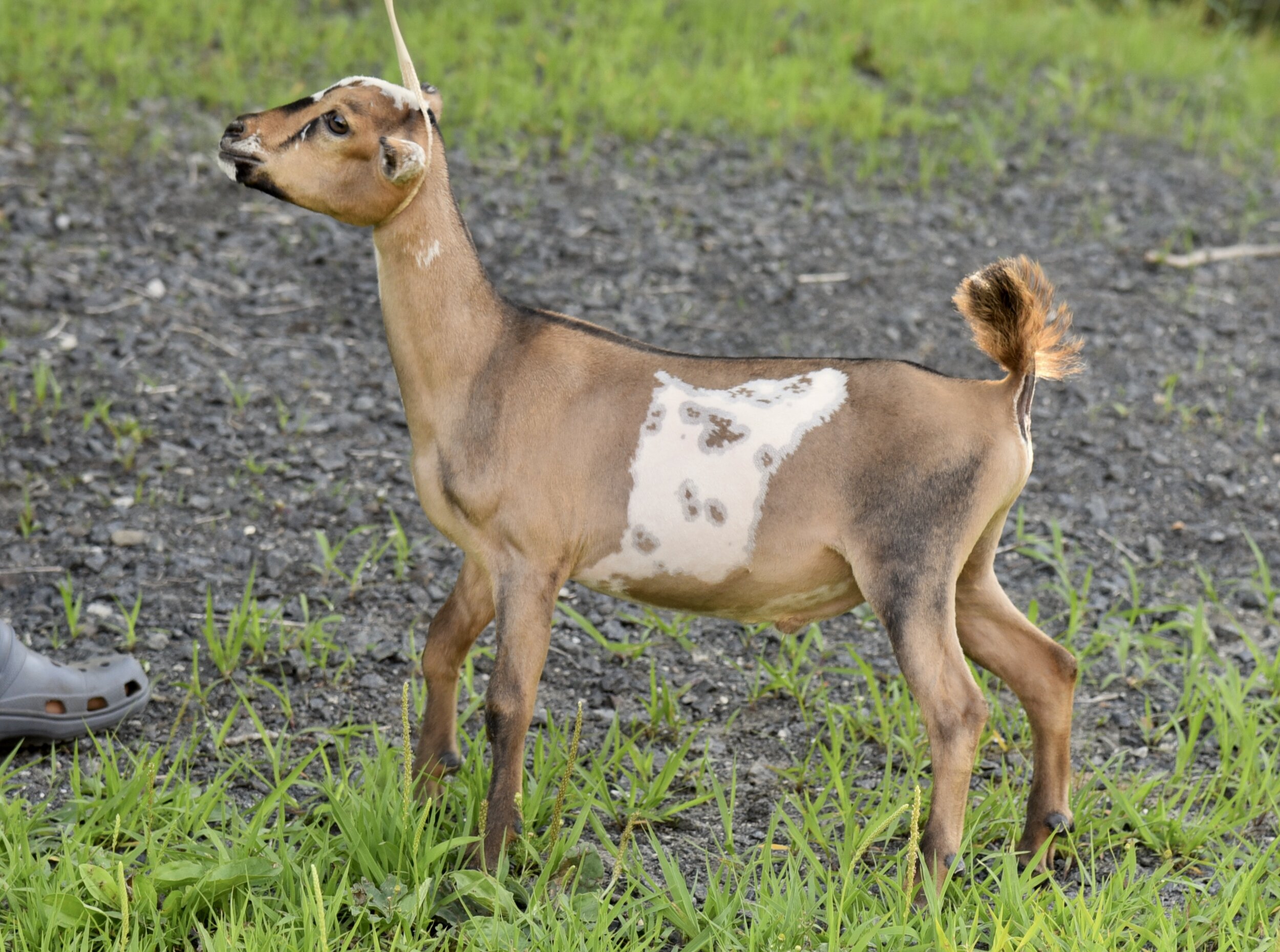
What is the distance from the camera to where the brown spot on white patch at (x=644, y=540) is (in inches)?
110

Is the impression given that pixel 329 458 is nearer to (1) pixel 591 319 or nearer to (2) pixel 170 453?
(2) pixel 170 453

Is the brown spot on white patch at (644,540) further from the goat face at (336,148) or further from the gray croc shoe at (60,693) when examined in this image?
the gray croc shoe at (60,693)

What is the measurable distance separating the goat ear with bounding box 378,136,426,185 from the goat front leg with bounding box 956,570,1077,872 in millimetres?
1449

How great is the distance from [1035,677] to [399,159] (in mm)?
1735

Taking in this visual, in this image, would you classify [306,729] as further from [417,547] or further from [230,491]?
[230,491]

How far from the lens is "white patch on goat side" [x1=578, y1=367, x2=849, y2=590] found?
2.79 metres

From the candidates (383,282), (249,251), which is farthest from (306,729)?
(249,251)

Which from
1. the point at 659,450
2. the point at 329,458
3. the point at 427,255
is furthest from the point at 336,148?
the point at 329,458

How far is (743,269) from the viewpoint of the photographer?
5910 mm

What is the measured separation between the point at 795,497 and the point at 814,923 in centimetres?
86

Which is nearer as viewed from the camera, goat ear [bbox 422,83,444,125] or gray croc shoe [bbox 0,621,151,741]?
goat ear [bbox 422,83,444,125]

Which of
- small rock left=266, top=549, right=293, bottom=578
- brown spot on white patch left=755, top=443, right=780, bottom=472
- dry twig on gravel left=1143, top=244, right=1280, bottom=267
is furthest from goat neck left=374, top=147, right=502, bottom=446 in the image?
dry twig on gravel left=1143, top=244, right=1280, bottom=267

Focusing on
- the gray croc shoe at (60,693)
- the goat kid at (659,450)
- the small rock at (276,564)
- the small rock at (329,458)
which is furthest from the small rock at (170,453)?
the goat kid at (659,450)

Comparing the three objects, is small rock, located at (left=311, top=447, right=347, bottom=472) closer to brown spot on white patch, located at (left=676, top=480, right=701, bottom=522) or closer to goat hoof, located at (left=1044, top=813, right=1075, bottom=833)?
brown spot on white patch, located at (left=676, top=480, right=701, bottom=522)
